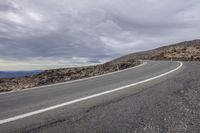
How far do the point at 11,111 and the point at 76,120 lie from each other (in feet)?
6.54

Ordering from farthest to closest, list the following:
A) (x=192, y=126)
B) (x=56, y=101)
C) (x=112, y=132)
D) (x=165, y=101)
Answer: (x=56, y=101) → (x=165, y=101) → (x=192, y=126) → (x=112, y=132)

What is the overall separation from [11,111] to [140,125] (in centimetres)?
326

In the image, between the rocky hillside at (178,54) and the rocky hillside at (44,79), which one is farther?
the rocky hillside at (178,54)

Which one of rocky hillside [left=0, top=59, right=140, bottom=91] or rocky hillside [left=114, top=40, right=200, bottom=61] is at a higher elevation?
rocky hillside [left=114, top=40, right=200, bottom=61]

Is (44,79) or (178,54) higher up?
(178,54)

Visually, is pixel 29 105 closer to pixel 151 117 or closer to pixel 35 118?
pixel 35 118

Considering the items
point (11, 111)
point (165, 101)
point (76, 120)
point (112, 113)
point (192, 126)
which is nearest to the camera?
point (192, 126)

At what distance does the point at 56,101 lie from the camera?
7.41 meters

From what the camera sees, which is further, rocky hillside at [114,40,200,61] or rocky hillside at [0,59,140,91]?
rocky hillside at [114,40,200,61]

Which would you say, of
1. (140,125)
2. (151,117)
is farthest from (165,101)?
(140,125)

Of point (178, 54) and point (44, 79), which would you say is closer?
point (44, 79)

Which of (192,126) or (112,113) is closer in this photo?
(192,126)

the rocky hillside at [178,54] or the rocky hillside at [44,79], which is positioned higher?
the rocky hillside at [178,54]

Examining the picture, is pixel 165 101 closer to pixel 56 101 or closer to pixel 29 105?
pixel 56 101
